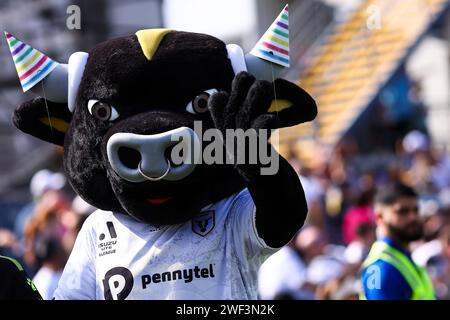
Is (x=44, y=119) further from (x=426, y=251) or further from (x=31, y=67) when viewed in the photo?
(x=426, y=251)

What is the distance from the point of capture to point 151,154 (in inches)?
142

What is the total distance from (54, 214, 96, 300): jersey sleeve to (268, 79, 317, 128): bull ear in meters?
0.77

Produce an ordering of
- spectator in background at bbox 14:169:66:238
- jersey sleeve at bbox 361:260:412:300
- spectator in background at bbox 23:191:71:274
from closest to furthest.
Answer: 1. jersey sleeve at bbox 361:260:412:300
2. spectator in background at bbox 23:191:71:274
3. spectator in background at bbox 14:169:66:238

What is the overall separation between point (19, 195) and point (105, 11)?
6.19ft

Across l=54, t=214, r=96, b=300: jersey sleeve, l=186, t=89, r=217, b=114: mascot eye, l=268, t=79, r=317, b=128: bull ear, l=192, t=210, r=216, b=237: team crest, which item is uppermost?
l=186, t=89, r=217, b=114: mascot eye

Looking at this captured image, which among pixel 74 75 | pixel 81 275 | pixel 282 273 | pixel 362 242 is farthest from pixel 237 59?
pixel 362 242

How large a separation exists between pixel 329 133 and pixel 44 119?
7.79 metres

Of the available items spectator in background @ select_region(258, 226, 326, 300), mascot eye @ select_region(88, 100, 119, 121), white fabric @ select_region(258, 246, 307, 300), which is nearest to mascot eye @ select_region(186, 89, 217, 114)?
mascot eye @ select_region(88, 100, 119, 121)

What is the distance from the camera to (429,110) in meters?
12.1

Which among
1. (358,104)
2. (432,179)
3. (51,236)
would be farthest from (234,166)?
(358,104)

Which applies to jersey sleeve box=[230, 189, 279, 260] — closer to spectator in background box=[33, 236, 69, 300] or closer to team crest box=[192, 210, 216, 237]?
team crest box=[192, 210, 216, 237]

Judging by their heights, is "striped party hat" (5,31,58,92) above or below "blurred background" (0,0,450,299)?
above

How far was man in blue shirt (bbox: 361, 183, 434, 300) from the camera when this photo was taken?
503 cm

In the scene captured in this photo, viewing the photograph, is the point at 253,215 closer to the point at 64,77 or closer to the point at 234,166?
the point at 234,166
